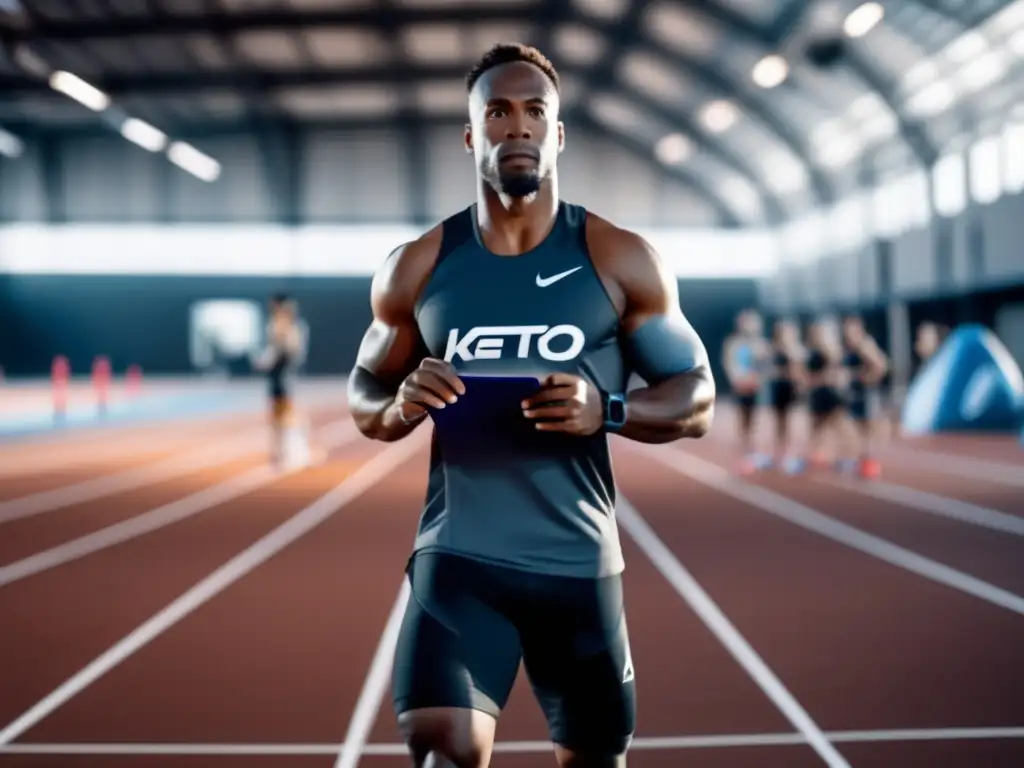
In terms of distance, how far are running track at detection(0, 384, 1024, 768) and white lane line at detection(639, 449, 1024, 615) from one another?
38mm

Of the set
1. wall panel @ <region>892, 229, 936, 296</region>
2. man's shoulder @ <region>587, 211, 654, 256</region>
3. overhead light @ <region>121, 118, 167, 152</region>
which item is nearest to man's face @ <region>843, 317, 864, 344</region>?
man's shoulder @ <region>587, 211, 654, 256</region>

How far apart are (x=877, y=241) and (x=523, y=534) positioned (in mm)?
27250

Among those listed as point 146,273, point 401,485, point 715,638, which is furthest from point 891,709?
point 146,273

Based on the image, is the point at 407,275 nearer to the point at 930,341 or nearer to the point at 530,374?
the point at 530,374

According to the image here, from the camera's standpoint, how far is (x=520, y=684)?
5266mm

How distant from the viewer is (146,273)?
38.5 m

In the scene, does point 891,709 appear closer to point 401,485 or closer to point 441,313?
point 441,313

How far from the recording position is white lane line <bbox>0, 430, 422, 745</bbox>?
4862 mm

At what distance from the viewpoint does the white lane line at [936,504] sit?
9.58 meters

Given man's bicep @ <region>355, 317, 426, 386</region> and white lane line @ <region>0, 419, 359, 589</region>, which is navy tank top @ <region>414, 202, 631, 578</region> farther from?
white lane line @ <region>0, 419, 359, 589</region>

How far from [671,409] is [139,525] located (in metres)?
8.28

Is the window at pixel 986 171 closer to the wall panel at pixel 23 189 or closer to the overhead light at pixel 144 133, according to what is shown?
the overhead light at pixel 144 133

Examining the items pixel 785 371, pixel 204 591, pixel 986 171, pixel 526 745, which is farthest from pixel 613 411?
pixel 986 171

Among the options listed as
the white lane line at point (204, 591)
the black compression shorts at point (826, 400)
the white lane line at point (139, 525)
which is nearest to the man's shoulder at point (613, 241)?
the white lane line at point (204, 591)
